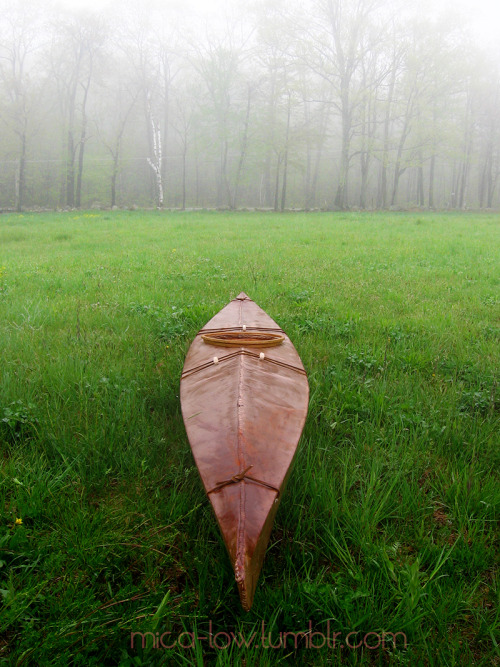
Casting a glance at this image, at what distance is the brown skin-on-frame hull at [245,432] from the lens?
4.44 feet

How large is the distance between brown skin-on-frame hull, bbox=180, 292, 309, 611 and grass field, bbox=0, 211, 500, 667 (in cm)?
32

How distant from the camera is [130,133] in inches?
1419

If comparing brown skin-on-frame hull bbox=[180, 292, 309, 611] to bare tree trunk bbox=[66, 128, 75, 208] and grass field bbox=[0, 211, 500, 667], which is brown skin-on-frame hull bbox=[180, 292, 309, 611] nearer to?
grass field bbox=[0, 211, 500, 667]

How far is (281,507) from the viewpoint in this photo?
190 centimetres

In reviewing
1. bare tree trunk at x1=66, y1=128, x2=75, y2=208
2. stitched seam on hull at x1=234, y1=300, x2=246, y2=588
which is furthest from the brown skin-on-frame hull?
bare tree trunk at x1=66, y1=128, x2=75, y2=208

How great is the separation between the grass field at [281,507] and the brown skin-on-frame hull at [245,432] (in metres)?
0.32

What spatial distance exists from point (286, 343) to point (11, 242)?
35.5 ft

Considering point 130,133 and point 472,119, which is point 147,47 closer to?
point 130,133

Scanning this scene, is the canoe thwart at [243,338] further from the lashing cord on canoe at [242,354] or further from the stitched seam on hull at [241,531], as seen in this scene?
the stitched seam on hull at [241,531]

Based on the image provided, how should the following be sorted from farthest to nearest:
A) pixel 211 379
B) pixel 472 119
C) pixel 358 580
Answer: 1. pixel 472 119
2. pixel 211 379
3. pixel 358 580

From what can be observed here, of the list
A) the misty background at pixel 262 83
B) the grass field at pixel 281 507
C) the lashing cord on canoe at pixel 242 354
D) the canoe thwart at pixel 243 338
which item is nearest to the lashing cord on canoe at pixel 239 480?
the grass field at pixel 281 507

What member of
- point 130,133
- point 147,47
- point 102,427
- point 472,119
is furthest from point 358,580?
point 130,133

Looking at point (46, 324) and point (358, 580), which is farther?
point (46, 324)

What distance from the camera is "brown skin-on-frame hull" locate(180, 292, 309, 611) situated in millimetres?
1353
